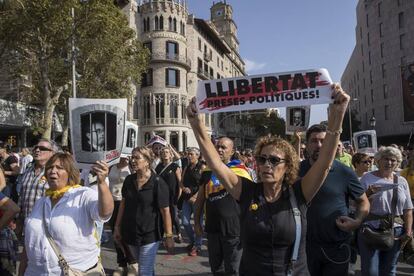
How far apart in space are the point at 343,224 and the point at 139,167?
2.24 m

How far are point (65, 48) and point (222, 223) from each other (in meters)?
18.8

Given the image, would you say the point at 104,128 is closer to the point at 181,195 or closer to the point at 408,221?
the point at 408,221

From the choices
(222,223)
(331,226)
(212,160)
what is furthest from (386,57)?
(212,160)

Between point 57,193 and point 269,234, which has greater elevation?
point 57,193

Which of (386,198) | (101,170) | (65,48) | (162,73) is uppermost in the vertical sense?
(162,73)

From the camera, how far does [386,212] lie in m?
4.39

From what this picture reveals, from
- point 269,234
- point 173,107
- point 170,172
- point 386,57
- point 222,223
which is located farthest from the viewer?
point 386,57

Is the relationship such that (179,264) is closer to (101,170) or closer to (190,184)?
(190,184)

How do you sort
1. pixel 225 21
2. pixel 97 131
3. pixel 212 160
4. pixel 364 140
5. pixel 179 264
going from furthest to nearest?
pixel 225 21 → pixel 364 140 → pixel 179 264 → pixel 97 131 → pixel 212 160

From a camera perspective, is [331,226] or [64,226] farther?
[331,226]

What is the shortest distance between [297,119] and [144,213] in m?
1.94

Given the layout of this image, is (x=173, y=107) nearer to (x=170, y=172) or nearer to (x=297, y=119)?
(x=170, y=172)

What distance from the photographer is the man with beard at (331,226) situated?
3.44 metres

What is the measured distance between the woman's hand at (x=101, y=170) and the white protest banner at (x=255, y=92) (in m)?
0.80
